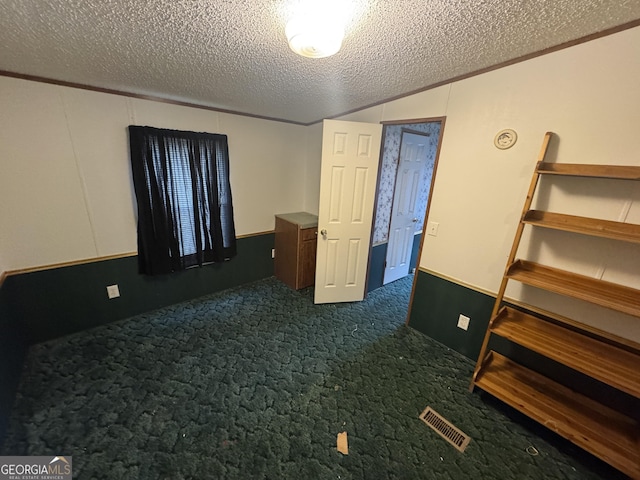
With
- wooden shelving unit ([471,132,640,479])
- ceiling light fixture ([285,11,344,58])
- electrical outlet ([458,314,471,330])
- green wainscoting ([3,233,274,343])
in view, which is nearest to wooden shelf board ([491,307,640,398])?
wooden shelving unit ([471,132,640,479])

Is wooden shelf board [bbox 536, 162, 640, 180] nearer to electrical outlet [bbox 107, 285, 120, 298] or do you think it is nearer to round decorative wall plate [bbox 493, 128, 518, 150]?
round decorative wall plate [bbox 493, 128, 518, 150]

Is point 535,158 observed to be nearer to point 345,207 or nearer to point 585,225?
point 585,225

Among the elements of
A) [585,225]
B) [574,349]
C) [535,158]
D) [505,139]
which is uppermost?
[505,139]

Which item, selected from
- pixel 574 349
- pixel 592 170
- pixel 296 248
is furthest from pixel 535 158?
pixel 296 248

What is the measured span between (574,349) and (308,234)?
2334mm

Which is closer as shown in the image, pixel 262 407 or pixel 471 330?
pixel 262 407

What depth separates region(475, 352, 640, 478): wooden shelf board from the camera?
4.12 feet

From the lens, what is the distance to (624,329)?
1400 millimetres

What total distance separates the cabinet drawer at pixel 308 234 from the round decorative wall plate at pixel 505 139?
1.90 metres

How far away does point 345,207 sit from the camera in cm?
262

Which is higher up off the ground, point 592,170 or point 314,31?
point 314,31

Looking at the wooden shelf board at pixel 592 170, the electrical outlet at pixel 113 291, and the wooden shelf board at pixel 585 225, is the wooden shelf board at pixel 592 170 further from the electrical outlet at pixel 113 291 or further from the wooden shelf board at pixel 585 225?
the electrical outlet at pixel 113 291

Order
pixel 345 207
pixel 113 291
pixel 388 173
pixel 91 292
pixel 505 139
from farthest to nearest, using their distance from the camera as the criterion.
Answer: pixel 388 173, pixel 345 207, pixel 113 291, pixel 91 292, pixel 505 139

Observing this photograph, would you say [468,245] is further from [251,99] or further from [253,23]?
[251,99]
